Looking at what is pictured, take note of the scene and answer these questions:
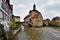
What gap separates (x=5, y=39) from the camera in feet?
68.4

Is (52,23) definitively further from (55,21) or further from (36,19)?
(36,19)

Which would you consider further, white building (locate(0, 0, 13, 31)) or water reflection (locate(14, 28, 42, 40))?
water reflection (locate(14, 28, 42, 40))

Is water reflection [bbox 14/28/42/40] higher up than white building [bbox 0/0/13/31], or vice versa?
white building [bbox 0/0/13/31]

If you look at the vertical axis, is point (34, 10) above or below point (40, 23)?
above

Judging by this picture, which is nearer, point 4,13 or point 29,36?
point 29,36

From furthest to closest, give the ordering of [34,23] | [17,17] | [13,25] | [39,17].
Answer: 1. [17,17]
2. [39,17]
3. [34,23]
4. [13,25]

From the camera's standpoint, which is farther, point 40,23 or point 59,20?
point 59,20

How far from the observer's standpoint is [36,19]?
3907 inches

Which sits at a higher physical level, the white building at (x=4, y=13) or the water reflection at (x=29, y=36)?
the white building at (x=4, y=13)

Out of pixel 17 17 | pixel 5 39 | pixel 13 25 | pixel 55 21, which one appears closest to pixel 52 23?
pixel 55 21

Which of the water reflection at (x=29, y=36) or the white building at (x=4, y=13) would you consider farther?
the water reflection at (x=29, y=36)

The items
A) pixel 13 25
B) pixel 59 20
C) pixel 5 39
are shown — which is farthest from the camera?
Answer: pixel 59 20

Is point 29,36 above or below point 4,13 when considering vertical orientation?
below

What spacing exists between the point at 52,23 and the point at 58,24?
3753 millimetres
